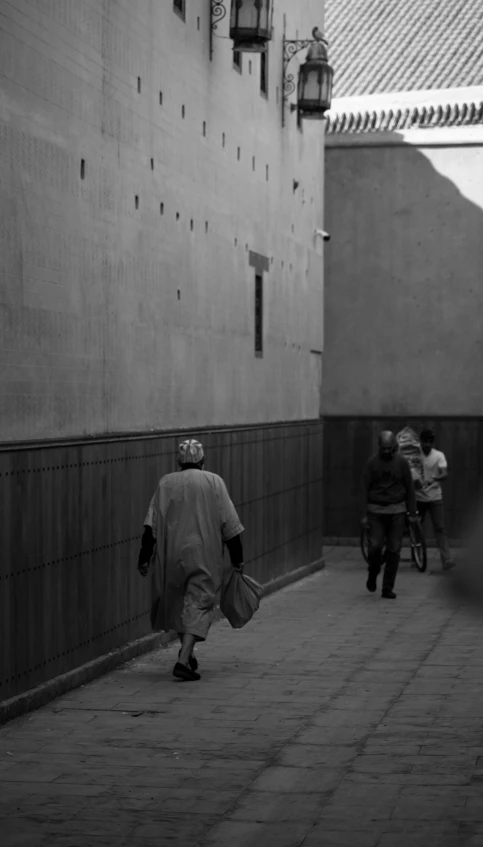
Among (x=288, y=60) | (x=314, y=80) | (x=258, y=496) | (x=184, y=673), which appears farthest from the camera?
(x=288, y=60)

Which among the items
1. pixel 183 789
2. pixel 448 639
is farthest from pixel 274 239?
pixel 183 789

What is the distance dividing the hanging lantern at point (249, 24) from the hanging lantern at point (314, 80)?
3.83 meters

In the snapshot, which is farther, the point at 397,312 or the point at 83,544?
the point at 397,312

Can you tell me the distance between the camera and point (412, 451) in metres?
21.8

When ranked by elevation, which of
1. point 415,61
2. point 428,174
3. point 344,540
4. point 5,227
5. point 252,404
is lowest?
point 344,540

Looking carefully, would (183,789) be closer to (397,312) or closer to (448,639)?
(448,639)

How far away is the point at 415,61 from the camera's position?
34.5 m

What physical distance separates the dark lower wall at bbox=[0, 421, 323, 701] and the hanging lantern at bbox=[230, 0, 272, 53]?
11.9ft

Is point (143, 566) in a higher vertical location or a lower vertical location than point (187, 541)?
lower

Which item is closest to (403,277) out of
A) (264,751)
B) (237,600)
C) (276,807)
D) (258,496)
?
(258,496)

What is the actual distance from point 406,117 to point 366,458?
19.3ft

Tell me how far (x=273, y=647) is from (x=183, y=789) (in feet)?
18.2

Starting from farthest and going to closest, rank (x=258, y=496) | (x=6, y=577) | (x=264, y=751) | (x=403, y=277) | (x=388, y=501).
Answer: (x=403, y=277), (x=258, y=496), (x=388, y=501), (x=6, y=577), (x=264, y=751)

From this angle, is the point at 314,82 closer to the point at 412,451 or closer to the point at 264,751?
the point at 412,451
